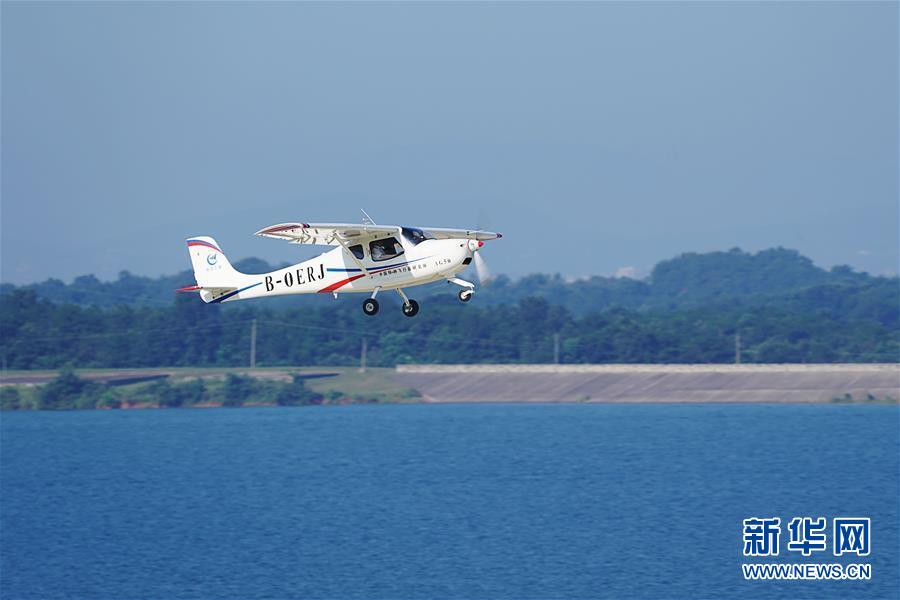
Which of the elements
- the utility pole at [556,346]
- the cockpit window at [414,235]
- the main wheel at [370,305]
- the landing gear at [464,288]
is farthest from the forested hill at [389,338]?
the cockpit window at [414,235]

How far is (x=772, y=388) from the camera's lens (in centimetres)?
15950

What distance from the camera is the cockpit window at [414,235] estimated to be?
39.1 m

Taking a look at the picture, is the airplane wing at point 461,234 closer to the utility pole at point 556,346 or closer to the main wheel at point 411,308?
the main wheel at point 411,308

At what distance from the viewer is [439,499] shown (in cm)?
10488

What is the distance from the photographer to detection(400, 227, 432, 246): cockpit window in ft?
128

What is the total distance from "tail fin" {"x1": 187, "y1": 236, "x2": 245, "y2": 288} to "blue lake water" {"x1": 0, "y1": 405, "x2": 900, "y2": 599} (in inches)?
1266

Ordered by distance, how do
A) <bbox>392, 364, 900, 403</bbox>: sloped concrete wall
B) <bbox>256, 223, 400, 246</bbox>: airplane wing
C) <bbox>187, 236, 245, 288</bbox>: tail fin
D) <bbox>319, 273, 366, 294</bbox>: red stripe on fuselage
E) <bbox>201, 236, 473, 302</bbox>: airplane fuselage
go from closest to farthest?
1. <bbox>256, 223, 400, 246</bbox>: airplane wing
2. <bbox>201, 236, 473, 302</bbox>: airplane fuselage
3. <bbox>319, 273, 366, 294</bbox>: red stripe on fuselage
4. <bbox>187, 236, 245, 288</bbox>: tail fin
5. <bbox>392, 364, 900, 403</bbox>: sloped concrete wall

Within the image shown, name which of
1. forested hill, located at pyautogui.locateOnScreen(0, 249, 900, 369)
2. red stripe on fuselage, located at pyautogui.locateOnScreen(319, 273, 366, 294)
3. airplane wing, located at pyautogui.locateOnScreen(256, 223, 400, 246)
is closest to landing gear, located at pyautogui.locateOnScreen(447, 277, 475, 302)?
airplane wing, located at pyautogui.locateOnScreen(256, 223, 400, 246)

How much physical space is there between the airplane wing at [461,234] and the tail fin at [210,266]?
27.7 feet

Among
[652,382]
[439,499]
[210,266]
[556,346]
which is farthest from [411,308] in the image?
[652,382]

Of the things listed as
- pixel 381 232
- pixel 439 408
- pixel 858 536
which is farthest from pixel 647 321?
pixel 381 232

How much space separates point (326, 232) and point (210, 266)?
794 cm

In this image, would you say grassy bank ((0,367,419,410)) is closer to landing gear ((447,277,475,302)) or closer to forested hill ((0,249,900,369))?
forested hill ((0,249,900,369))

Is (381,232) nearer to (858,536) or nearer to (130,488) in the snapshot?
(858,536)
